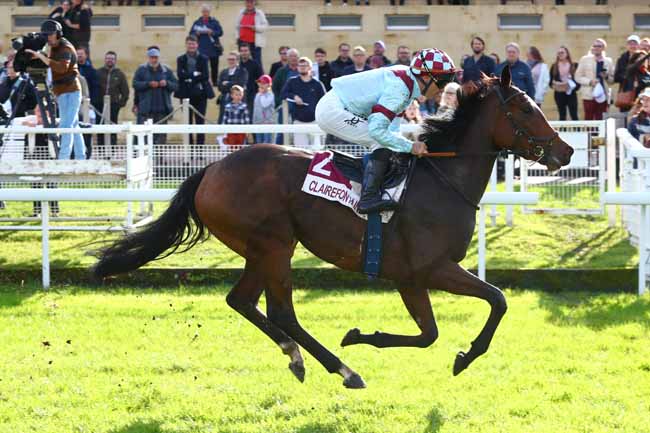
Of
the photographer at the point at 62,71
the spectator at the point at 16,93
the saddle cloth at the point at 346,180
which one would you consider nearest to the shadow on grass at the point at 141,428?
the saddle cloth at the point at 346,180

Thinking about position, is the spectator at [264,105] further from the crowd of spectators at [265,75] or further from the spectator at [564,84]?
the spectator at [564,84]

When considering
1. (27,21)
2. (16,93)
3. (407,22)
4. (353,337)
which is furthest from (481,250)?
(27,21)

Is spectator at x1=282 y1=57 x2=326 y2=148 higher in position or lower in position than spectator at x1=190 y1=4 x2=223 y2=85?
lower

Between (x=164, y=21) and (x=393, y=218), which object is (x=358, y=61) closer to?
(x=164, y=21)

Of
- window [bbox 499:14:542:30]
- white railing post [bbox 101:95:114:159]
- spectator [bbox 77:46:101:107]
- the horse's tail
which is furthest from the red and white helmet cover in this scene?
window [bbox 499:14:542:30]

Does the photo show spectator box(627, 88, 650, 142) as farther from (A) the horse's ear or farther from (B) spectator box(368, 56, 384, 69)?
(A) the horse's ear

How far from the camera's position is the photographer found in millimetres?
11562

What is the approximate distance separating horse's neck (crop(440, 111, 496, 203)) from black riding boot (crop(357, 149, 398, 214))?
39 cm

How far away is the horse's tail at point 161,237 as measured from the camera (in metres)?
7.06

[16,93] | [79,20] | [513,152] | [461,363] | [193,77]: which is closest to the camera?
[461,363]

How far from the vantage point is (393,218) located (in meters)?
6.73

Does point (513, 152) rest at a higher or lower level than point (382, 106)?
lower

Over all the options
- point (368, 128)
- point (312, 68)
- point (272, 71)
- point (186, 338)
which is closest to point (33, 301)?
point (186, 338)

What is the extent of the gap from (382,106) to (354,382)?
1578 mm
